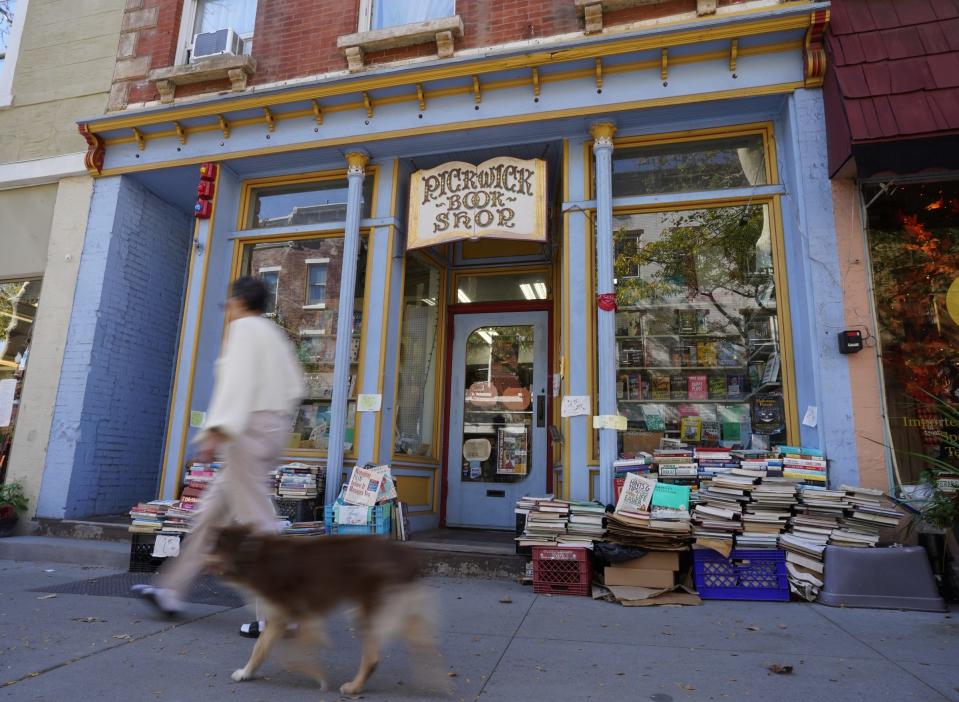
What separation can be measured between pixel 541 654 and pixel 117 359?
21.5 ft

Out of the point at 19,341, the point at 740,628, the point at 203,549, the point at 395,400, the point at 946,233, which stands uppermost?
the point at 946,233

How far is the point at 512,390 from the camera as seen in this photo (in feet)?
25.4

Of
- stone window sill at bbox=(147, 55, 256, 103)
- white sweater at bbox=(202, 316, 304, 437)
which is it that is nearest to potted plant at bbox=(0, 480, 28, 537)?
stone window sill at bbox=(147, 55, 256, 103)

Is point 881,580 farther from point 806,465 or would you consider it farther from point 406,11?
point 406,11

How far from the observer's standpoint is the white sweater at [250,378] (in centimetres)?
309

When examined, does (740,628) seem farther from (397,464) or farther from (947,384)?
(397,464)

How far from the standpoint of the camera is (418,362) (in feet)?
24.8

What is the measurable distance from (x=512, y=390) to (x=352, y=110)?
3757mm

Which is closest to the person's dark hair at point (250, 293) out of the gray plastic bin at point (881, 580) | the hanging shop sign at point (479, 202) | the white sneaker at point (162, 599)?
the white sneaker at point (162, 599)

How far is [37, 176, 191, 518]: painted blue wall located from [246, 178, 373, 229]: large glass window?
157cm

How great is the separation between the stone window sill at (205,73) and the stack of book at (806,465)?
7166mm

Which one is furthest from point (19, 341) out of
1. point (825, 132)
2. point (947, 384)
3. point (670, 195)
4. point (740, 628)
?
point (947, 384)

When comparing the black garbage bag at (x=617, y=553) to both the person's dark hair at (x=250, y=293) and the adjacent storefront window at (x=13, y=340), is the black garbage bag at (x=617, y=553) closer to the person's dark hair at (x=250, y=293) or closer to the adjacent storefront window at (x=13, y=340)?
the person's dark hair at (x=250, y=293)

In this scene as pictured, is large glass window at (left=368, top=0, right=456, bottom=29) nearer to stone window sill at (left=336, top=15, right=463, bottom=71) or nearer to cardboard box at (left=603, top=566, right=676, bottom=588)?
stone window sill at (left=336, top=15, right=463, bottom=71)
